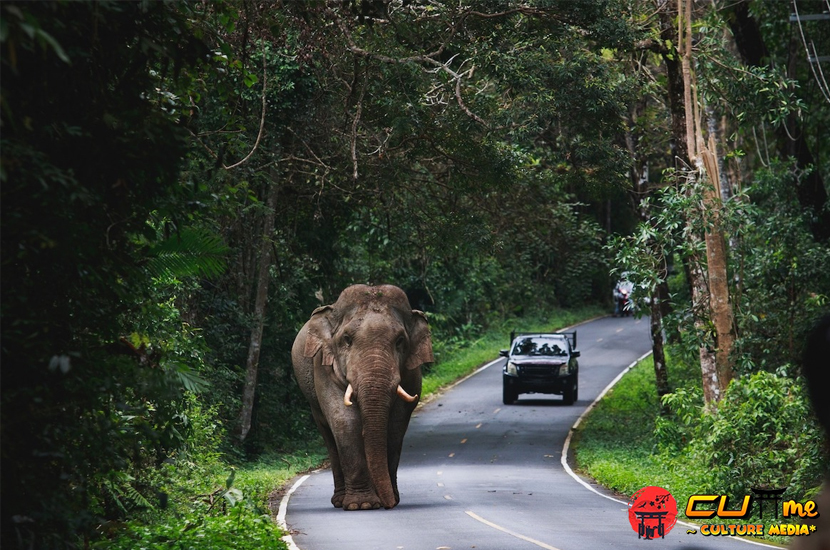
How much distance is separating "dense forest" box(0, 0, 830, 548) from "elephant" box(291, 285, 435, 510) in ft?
6.30

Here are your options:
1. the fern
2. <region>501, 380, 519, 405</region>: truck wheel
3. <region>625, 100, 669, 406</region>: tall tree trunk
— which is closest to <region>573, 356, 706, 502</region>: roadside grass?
<region>625, 100, 669, 406</region>: tall tree trunk

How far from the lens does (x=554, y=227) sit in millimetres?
27656

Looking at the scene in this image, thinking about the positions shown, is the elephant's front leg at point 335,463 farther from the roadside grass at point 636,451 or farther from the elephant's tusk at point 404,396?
the roadside grass at point 636,451

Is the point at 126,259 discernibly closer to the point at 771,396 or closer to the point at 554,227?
the point at 771,396

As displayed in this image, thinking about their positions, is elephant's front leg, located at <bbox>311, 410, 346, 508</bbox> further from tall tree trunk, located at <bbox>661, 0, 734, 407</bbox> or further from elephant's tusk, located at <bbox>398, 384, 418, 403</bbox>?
tall tree trunk, located at <bbox>661, 0, 734, 407</bbox>

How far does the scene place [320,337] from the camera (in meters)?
17.2

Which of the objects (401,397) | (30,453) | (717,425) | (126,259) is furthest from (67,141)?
(717,425)

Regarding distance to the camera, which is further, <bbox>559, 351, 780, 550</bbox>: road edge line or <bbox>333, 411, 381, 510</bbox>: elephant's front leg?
<bbox>333, 411, 381, 510</bbox>: elephant's front leg

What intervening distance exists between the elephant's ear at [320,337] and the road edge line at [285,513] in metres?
2.13

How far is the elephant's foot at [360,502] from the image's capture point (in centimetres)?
1565

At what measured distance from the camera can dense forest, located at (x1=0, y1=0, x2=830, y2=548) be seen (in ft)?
24.4

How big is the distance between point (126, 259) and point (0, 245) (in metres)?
1.31

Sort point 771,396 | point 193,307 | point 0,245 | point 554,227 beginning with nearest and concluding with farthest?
point 0,245 → point 771,396 → point 193,307 → point 554,227

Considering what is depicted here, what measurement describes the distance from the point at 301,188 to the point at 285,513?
34.1 feet
